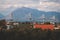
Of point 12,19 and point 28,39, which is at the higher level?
point 12,19

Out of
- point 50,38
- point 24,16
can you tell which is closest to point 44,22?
point 24,16

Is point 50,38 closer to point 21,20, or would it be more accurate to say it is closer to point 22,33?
point 22,33

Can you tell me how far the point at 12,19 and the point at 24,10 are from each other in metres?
1.16

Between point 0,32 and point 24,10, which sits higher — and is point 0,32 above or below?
below

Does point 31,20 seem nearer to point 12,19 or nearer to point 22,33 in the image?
point 12,19

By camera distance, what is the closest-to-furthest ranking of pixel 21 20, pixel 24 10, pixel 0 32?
pixel 0 32, pixel 21 20, pixel 24 10

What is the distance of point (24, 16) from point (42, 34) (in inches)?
147

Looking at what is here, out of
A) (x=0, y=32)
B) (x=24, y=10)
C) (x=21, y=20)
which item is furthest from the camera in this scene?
(x=24, y=10)

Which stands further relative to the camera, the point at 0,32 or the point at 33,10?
the point at 33,10

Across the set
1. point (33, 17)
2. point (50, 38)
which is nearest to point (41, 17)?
point (33, 17)

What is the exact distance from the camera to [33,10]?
12336 mm

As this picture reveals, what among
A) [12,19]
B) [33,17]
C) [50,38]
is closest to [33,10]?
[33,17]

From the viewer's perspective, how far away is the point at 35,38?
8555mm

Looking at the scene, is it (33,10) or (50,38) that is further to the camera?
(33,10)
